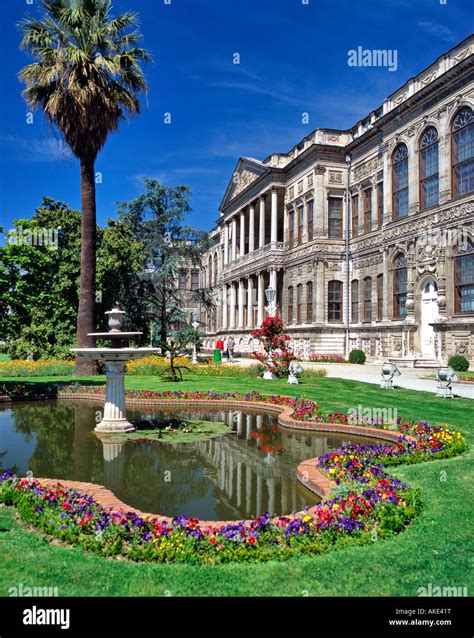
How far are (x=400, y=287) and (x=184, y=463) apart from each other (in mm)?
27237

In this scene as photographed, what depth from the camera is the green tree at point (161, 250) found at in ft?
122

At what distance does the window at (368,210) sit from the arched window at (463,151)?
34.2 feet

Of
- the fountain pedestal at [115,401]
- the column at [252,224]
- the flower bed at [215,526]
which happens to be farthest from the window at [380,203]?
the flower bed at [215,526]

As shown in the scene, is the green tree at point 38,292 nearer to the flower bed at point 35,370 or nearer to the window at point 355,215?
the flower bed at point 35,370

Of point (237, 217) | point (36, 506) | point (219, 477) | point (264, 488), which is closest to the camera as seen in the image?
point (36, 506)

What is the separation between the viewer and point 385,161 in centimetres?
3450

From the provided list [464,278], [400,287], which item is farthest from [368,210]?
[464,278]

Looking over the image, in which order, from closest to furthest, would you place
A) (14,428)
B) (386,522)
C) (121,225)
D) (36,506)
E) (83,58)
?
(386,522) → (36,506) → (14,428) → (83,58) → (121,225)

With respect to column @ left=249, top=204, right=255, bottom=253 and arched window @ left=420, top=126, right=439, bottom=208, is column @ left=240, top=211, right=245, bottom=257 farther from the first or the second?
arched window @ left=420, top=126, right=439, bottom=208

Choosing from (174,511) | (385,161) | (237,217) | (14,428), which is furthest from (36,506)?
(237,217)

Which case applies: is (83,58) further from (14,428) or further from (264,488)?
(264,488)

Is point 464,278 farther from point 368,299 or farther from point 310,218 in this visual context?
point 310,218

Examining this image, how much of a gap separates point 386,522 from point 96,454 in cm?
534

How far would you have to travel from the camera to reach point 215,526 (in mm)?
5066
